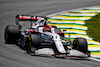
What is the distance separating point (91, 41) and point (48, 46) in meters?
3.25

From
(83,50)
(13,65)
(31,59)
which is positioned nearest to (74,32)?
(83,50)

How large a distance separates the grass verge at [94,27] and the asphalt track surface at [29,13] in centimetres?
398

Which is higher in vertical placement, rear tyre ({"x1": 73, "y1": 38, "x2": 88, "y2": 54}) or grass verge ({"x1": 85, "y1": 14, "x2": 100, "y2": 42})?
grass verge ({"x1": 85, "y1": 14, "x2": 100, "y2": 42})

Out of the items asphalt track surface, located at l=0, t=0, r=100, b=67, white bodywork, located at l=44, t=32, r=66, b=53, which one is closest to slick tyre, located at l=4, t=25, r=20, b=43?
asphalt track surface, located at l=0, t=0, r=100, b=67

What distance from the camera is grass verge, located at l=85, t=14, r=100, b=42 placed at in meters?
16.3

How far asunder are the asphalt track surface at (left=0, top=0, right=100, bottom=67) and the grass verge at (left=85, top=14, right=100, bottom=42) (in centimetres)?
398

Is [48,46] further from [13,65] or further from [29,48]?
[13,65]

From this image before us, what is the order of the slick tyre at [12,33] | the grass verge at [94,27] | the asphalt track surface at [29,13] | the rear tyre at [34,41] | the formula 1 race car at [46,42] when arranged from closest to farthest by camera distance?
the asphalt track surface at [29,13] < the formula 1 race car at [46,42] < the rear tyre at [34,41] < the slick tyre at [12,33] < the grass verge at [94,27]

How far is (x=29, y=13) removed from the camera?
21969 millimetres

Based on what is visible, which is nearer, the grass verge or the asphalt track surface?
the asphalt track surface

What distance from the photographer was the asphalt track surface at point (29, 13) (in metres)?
10.4

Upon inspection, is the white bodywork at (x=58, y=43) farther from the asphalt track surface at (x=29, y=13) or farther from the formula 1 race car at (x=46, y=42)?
the asphalt track surface at (x=29, y=13)

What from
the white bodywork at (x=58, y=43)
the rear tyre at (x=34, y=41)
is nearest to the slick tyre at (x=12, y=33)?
the rear tyre at (x=34, y=41)

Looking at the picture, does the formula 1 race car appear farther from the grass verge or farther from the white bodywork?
the grass verge
